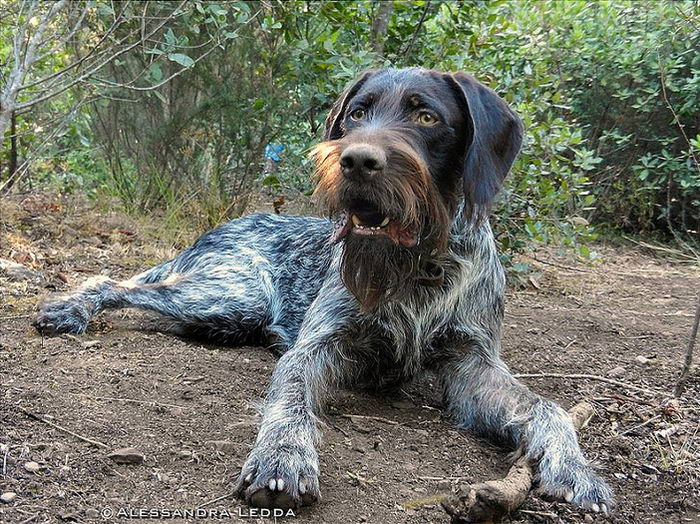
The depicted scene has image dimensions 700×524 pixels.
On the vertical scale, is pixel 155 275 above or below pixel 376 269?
below

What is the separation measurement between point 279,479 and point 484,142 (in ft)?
6.19

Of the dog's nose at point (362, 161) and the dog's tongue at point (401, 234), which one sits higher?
the dog's nose at point (362, 161)

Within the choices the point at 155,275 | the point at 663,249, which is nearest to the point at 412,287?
the point at 155,275

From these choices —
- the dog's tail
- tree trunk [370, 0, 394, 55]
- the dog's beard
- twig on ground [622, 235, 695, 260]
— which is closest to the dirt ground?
the dog's tail

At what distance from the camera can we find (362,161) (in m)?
2.91

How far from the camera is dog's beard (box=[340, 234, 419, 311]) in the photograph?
339cm

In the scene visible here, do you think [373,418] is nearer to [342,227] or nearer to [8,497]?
[342,227]

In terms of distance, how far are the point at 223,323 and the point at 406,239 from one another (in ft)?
5.99

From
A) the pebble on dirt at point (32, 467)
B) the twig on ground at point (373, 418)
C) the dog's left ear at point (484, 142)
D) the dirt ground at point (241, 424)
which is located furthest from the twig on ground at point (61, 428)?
the dog's left ear at point (484, 142)

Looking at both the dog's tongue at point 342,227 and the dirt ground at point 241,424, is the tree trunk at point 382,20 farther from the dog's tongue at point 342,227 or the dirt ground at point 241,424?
the dog's tongue at point 342,227

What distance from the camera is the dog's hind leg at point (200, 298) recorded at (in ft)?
15.2

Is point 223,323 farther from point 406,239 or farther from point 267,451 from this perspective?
point 267,451

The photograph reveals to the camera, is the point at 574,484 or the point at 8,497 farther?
the point at 574,484

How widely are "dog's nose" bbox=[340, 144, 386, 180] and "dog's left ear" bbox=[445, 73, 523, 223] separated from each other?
2.07 ft
